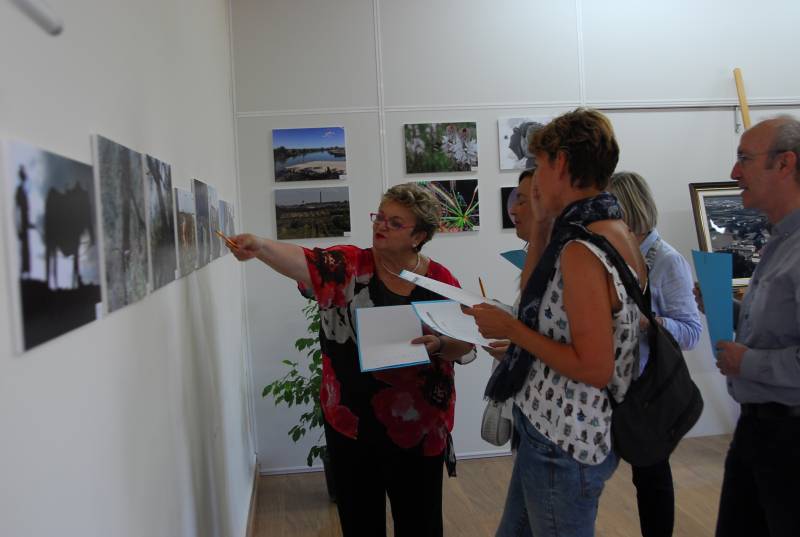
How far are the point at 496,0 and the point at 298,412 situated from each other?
2.82m

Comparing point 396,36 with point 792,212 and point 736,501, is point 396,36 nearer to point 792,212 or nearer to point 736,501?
point 792,212

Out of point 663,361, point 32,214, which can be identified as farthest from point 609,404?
point 32,214

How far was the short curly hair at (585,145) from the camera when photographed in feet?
4.51

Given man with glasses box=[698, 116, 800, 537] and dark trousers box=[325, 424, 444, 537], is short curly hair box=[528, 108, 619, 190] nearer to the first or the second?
man with glasses box=[698, 116, 800, 537]

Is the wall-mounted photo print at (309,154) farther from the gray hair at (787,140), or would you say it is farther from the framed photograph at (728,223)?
the gray hair at (787,140)

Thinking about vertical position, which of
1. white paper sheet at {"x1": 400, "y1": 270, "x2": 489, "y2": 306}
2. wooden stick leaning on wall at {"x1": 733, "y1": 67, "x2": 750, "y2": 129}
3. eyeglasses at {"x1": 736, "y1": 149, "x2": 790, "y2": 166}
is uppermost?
wooden stick leaning on wall at {"x1": 733, "y1": 67, "x2": 750, "y2": 129}

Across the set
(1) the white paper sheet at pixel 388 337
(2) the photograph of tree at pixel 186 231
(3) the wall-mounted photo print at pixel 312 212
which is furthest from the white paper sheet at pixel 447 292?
(3) the wall-mounted photo print at pixel 312 212

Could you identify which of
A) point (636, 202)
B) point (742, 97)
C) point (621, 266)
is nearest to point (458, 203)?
point (636, 202)

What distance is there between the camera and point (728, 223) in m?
4.01

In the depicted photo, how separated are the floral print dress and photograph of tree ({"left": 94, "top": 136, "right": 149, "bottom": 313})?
0.74 meters

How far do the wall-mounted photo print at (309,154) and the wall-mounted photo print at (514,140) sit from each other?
0.99 m

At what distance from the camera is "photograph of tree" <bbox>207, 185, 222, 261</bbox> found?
2131mm

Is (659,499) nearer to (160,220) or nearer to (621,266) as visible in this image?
(621,266)

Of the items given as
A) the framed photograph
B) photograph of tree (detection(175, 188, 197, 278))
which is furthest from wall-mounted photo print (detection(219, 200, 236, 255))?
the framed photograph
